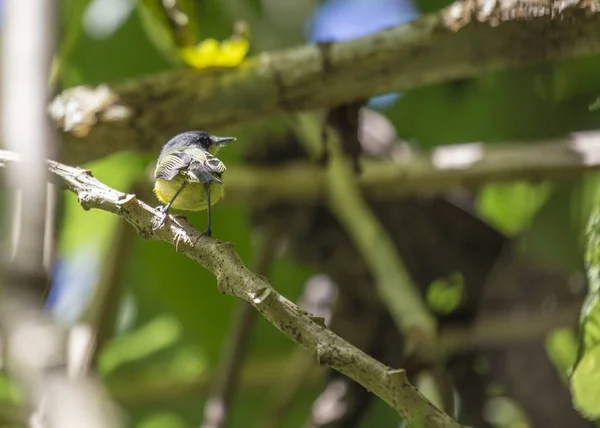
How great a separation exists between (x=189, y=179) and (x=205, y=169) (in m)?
0.01

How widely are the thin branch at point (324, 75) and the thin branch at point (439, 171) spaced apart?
0.17 metres

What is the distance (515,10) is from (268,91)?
25 centimetres

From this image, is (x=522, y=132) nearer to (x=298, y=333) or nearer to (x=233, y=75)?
(x=233, y=75)

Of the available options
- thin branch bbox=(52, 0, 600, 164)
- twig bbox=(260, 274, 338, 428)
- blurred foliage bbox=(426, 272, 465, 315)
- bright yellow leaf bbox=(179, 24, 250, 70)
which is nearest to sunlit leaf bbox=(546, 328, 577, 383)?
blurred foliage bbox=(426, 272, 465, 315)

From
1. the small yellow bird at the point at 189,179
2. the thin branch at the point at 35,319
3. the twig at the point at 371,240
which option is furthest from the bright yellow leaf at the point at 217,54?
the small yellow bird at the point at 189,179

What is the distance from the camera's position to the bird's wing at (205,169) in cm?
48

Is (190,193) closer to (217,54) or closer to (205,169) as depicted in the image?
(205,169)

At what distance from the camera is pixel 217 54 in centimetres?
86

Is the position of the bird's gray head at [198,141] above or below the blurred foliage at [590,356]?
above

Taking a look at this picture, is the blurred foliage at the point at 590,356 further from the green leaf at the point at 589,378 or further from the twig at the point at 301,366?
the twig at the point at 301,366

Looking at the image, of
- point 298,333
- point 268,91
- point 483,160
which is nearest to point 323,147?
point 268,91

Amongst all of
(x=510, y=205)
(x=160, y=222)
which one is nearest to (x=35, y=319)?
(x=160, y=222)

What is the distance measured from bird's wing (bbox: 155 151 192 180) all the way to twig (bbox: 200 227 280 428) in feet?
1.58

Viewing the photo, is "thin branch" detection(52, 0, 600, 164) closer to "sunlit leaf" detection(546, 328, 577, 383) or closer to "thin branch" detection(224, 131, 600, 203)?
"thin branch" detection(224, 131, 600, 203)
